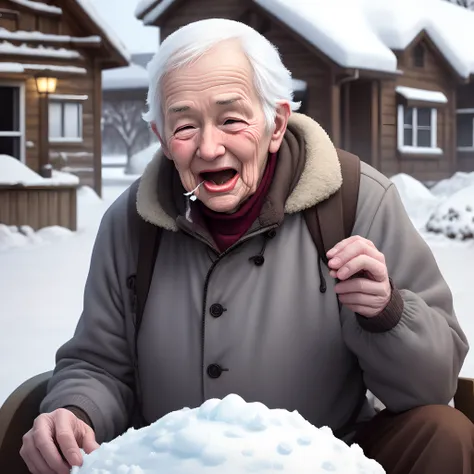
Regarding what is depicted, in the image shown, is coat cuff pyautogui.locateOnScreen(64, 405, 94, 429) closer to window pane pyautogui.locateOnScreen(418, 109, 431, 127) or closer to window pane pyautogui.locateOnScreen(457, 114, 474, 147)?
window pane pyautogui.locateOnScreen(457, 114, 474, 147)

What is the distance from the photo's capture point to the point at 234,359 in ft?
3.12

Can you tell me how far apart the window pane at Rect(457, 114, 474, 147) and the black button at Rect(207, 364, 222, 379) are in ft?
13.1

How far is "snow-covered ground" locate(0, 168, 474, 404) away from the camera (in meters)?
2.62

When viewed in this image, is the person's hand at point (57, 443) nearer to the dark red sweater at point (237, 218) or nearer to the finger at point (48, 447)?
the finger at point (48, 447)

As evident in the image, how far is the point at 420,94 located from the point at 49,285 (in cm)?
316

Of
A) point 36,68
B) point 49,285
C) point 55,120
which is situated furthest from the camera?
point 55,120

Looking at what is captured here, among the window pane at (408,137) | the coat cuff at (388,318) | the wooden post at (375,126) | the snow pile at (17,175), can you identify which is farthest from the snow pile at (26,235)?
the window pane at (408,137)

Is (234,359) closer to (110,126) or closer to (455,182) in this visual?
(110,126)

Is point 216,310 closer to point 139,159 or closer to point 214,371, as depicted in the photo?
point 214,371

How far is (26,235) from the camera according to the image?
3.23 metres

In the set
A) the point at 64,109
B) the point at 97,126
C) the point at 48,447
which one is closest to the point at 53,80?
the point at 64,109

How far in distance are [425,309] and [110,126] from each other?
3334 millimetres

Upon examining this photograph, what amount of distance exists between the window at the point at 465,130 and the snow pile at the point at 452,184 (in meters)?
0.21

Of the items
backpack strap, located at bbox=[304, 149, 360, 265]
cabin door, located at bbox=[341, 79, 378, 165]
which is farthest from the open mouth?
cabin door, located at bbox=[341, 79, 378, 165]
